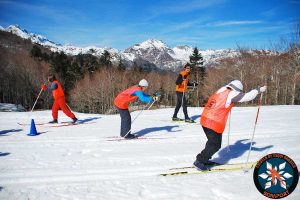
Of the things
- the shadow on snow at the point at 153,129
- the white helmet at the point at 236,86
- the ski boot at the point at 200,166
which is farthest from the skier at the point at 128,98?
the white helmet at the point at 236,86

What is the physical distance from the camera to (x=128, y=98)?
7.65 meters

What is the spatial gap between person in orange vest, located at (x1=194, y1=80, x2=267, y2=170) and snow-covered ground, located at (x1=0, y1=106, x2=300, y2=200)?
1.55 ft

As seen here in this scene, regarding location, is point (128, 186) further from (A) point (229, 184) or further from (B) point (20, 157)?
(B) point (20, 157)

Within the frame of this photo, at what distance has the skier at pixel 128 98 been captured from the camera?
24.6 feet

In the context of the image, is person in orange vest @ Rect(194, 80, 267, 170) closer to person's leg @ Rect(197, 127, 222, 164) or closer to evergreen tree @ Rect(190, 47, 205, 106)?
person's leg @ Rect(197, 127, 222, 164)

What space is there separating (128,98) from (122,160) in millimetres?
2383

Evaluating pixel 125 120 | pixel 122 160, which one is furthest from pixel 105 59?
pixel 122 160

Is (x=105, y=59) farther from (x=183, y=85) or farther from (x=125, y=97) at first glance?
(x=125, y=97)

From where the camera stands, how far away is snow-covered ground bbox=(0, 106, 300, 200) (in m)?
4.04

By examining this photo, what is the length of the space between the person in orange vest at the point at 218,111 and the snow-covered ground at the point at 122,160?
472 mm

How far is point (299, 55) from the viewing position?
28.3 m

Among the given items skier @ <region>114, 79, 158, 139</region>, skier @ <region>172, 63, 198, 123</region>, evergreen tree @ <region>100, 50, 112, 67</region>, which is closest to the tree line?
evergreen tree @ <region>100, 50, 112, 67</region>

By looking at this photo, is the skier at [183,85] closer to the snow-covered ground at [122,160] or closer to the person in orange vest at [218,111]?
the snow-covered ground at [122,160]

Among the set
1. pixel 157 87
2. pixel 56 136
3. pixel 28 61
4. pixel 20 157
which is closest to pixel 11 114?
pixel 56 136
